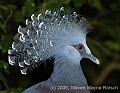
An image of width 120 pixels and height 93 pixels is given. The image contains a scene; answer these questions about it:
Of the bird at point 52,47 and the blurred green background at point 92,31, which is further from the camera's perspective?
the blurred green background at point 92,31

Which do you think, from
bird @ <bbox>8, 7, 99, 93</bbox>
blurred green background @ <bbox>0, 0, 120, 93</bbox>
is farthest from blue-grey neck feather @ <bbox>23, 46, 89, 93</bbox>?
blurred green background @ <bbox>0, 0, 120, 93</bbox>

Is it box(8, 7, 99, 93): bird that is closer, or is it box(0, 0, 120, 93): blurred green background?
box(8, 7, 99, 93): bird

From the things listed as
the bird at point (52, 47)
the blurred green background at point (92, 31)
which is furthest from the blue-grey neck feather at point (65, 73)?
the blurred green background at point (92, 31)

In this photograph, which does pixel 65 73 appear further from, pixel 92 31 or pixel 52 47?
pixel 92 31

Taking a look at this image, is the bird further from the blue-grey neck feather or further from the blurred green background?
the blurred green background

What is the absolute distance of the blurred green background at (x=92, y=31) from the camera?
2.83 m

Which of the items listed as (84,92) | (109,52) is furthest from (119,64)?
(84,92)

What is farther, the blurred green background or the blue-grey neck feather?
the blurred green background

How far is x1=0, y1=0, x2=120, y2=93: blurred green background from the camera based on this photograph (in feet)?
9.27

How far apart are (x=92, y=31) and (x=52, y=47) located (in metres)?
1.50

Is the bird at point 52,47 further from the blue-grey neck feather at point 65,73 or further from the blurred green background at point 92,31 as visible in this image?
the blurred green background at point 92,31

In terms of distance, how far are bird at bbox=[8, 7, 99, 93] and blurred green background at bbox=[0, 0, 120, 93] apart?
0.62 feet

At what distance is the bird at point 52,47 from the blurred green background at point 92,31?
0.19m

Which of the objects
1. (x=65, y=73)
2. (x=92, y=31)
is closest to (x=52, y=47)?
(x=65, y=73)
